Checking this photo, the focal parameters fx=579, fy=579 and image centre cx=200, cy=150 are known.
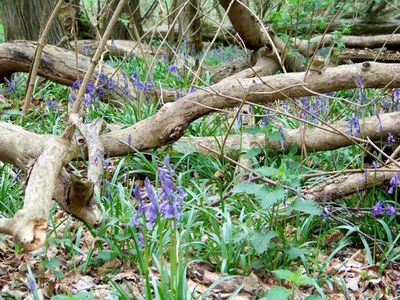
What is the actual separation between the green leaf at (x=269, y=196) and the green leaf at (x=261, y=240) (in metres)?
0.26

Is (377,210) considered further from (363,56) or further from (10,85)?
(363,56)

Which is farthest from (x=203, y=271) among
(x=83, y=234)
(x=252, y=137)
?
(x=252, y=137)

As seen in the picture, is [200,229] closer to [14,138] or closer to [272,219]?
[272,219]

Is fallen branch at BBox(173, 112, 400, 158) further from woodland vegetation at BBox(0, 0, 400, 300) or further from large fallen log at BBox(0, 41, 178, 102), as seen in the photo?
large fallen log at BBox(0, 41, 178, 102)

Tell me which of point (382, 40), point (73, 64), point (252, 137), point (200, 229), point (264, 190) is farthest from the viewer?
point (382, 40)

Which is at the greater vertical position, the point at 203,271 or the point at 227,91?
the point at 227,91

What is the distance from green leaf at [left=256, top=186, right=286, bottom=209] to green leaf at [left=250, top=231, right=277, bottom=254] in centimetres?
26

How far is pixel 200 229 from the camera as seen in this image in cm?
331

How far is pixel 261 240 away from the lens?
9.41 feet

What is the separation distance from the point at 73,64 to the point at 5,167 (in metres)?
1.96

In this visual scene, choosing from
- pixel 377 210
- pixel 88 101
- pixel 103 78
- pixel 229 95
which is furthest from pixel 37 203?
pixel 103 78

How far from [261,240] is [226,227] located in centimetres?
32

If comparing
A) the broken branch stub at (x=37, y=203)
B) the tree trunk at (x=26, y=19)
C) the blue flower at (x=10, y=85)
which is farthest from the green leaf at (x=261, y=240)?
the tree trunk at (x=26, y=19)

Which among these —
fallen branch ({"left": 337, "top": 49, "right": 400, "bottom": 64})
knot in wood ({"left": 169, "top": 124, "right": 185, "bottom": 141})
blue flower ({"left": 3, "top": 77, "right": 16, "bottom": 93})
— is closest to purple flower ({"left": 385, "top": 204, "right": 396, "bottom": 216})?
knot in wood ({"left": 169, "top": 124, "right": 185, "bottom": 141})
